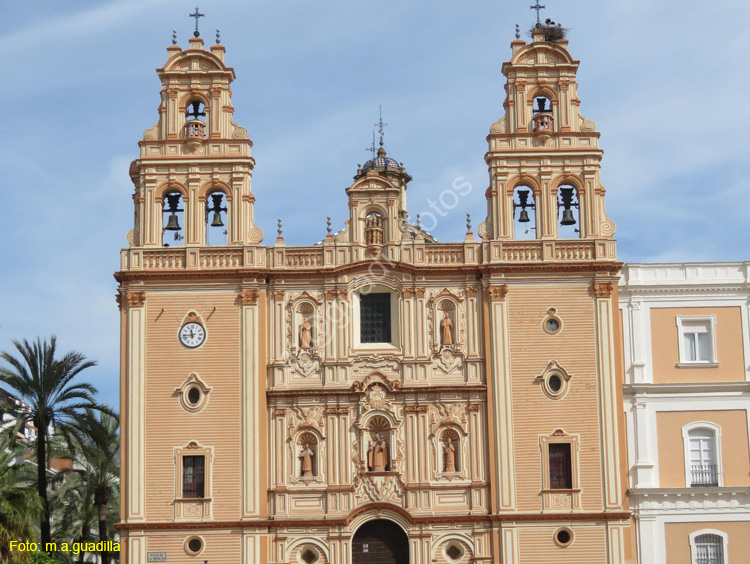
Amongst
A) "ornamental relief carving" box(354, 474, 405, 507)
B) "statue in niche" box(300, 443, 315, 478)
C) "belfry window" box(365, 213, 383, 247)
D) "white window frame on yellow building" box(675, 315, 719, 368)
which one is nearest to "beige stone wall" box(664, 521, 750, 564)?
"white window frame on yellow building" box(675, 315, 719, 368)

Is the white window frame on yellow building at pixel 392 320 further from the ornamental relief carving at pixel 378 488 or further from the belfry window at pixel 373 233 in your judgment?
the ornamental relief carving at pixel 378 488

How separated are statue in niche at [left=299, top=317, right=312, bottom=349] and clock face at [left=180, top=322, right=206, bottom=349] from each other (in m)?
3.37

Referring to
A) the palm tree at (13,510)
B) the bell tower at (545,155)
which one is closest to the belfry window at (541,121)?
the bell tower at (545,155)

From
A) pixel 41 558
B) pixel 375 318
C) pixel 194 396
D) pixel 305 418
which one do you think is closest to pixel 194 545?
pixel 194 396

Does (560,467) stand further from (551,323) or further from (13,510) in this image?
(13,510)

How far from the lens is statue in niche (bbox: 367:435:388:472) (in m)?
41.8

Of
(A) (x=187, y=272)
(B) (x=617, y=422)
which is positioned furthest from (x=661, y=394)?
(A) (x=187, y=272)

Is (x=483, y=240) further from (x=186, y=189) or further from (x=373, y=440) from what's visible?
(x=186, y=189)

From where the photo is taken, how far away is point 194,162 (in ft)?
143

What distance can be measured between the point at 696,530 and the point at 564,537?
4.55m

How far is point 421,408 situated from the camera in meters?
42.0

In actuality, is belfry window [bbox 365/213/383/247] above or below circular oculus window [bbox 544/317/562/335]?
above

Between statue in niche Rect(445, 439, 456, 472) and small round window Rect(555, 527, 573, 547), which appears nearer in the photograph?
small round window Rect(555, 527, 573, 547)

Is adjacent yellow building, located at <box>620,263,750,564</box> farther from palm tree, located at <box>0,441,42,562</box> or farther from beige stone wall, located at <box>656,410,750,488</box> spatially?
palm tree, located at <box>0,441,42,562</box>
